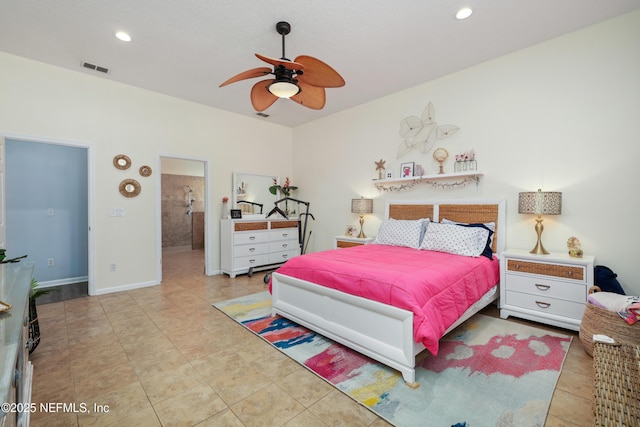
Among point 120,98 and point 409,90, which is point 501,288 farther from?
point 120,98

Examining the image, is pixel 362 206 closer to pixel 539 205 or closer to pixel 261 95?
pixel 539 205

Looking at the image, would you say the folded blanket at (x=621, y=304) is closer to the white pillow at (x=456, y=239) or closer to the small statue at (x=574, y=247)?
the small statue at (x=574, y=247)

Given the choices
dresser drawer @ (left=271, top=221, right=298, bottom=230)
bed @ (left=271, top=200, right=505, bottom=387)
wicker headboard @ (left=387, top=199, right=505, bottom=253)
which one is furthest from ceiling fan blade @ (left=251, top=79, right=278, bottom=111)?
dresser drawer @ (left=271, top=221, right=298, bottom=230)

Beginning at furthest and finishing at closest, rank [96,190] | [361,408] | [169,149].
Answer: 1. [169,149]
2. [96,190]
3. [361,408]

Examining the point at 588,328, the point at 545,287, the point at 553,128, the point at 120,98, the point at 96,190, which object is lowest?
the point at 588,328

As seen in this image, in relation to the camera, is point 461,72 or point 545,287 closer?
point 545,287

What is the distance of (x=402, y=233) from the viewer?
3.74 meters

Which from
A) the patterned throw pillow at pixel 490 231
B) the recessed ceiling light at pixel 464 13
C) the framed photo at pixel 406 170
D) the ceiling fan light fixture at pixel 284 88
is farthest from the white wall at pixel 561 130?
the ceiling fan light fixture at pixel 284 88

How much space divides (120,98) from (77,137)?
791 millimetres

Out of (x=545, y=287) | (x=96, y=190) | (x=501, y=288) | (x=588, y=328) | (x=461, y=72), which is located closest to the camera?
(x=588, y=328)

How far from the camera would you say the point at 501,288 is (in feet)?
10.0

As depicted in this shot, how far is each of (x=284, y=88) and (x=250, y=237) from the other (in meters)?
3.11

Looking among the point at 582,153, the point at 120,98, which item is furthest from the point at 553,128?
the point at 120,98

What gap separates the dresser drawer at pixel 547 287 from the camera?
262 centimetres
